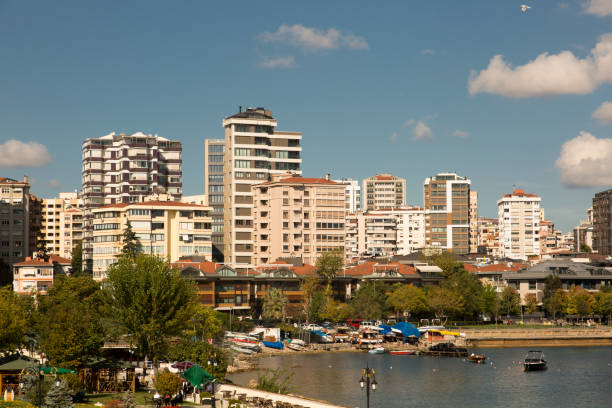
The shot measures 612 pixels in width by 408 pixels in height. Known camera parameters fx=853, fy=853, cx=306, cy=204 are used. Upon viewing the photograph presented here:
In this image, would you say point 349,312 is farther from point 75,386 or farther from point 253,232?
point 75,386

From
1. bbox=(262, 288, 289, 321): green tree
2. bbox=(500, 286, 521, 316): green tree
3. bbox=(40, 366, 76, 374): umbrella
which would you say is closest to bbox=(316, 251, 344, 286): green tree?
bbox=(262, 288, 289, 321): green tree

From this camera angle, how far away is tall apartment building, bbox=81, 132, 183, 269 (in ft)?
547

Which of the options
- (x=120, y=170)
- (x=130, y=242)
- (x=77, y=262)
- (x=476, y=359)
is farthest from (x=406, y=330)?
(x=120, y=170)

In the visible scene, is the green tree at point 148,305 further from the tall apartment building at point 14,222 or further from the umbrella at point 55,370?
the tall apartment building at point 14,222

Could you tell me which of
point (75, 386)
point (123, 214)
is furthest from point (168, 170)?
point (75, 386)

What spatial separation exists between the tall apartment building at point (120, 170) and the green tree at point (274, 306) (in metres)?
52.6

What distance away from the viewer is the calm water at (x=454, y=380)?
6956 centimetres

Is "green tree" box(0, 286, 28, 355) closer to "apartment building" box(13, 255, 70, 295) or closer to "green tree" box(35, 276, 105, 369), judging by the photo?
"green tree" box(35, 276, 105, 369)

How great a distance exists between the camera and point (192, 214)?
132250 millimetres

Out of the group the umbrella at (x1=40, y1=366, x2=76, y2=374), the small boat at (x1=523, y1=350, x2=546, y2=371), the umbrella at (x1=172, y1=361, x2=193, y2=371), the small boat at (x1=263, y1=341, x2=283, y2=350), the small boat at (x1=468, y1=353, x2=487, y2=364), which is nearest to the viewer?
the umbrella at (x1=40, y1=366, x2=76, y2=374)

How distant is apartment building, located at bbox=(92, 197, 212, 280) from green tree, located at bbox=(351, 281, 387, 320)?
24800 millimetres

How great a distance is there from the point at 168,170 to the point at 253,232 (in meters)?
30.9

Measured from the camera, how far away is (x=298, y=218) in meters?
148

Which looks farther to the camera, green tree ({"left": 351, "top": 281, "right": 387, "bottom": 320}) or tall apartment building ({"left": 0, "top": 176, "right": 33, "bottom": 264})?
tall apartment building ({"left": 0, "top": 176, "right": 33, "bottom": 264})
